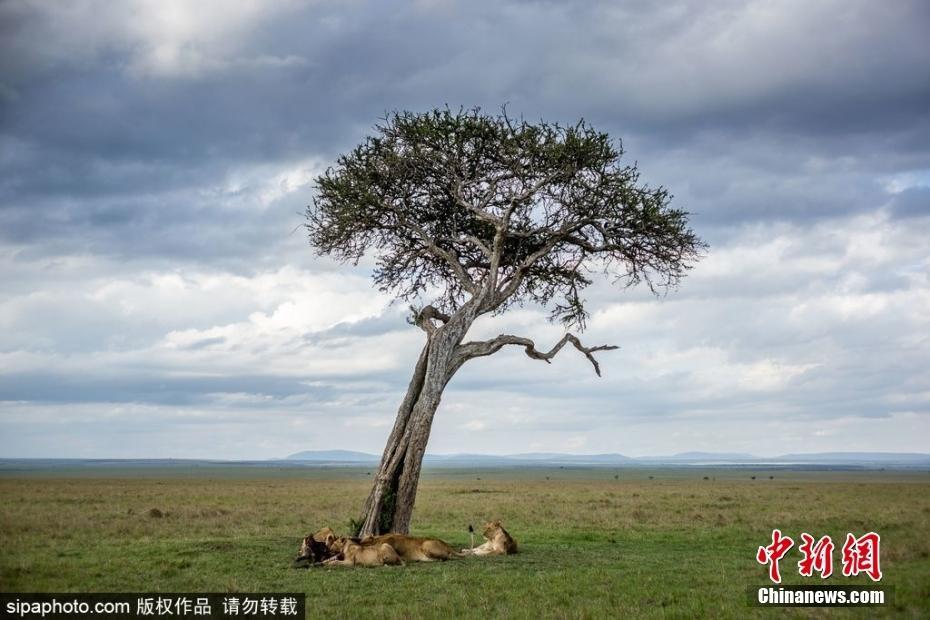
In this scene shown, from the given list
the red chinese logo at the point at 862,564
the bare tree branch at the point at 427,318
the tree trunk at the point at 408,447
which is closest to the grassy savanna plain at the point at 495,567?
the red chinese logo at the point at 862,564

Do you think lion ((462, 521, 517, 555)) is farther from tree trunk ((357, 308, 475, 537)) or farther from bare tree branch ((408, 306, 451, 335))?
bare tree branch ((408, 306, 451, 335))

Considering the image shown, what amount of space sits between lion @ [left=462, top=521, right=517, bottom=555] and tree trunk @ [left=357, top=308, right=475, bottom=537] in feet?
5.84

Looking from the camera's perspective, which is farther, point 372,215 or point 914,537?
point 914,537

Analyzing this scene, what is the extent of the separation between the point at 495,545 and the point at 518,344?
5109mm

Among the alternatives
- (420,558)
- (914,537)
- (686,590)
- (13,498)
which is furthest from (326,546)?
(13,498)

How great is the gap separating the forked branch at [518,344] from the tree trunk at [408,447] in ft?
1.23

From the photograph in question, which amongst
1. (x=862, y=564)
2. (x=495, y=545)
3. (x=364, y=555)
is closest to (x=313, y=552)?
(x=364, y=555)

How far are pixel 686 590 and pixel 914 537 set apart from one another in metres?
13.6

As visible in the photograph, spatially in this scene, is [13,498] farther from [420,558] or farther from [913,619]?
[913,619]

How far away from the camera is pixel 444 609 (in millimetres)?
11891

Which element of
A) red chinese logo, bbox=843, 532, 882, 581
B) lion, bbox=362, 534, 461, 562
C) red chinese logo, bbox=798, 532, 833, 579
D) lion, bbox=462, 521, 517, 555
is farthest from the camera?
Result: lion, bbox=462, 521, 517, 555

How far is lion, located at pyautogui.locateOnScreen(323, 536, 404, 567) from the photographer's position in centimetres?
1569

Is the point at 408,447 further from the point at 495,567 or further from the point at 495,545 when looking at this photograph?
the point at 495,567

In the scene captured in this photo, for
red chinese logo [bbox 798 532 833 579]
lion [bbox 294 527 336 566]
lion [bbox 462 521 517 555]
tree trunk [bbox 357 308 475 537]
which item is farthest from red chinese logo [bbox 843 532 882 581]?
lion [bbox 294 527 336 566]
